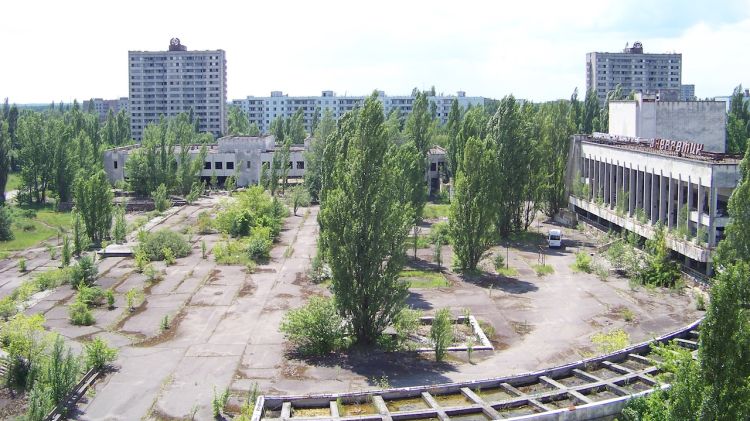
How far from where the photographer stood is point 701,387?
15703 mm

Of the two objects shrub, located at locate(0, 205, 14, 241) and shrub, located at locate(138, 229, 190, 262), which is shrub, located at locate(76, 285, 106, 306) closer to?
shrub, located at locate(138, 229, 190, 262)

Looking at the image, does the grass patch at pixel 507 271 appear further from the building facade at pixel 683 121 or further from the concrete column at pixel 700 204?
the building facade at pixel 683 121

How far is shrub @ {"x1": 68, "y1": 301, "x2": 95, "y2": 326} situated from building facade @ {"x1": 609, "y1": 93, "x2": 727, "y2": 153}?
140ft

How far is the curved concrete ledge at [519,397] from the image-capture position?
19141 millimetres

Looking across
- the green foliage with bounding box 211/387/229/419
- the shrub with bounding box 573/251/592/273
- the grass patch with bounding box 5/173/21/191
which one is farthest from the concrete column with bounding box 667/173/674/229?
the grass patch with bounding box 5/173/21/191

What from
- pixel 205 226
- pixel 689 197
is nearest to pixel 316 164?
pixel 205 226

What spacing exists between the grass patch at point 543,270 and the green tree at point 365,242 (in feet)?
51.9

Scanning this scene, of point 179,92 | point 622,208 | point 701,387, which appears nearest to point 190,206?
point 622,208

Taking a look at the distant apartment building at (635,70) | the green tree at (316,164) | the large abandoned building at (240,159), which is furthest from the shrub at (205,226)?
the distant apartment building at (635,70)

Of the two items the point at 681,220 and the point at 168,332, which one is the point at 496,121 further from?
the point at 168,332

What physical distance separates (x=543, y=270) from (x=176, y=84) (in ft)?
381

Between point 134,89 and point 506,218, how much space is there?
109871 millimetres

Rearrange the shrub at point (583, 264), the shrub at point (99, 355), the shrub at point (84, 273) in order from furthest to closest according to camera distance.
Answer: the shrub at point (583, 264)
the shrub at point (84, 273)
the shrub at point (99, 355)

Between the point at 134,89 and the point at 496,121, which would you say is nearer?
the point at 496,121
